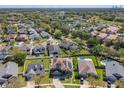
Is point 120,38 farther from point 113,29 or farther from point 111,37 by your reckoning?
point 113,29

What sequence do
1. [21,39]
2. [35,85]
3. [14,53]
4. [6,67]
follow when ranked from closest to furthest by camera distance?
[35,85] → [6,67] → [14,53] → [21,39]

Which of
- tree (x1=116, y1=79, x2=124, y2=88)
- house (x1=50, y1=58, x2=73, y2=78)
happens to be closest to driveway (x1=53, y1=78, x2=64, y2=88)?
house (x1=50, y1=58, x2=73, y2=78)

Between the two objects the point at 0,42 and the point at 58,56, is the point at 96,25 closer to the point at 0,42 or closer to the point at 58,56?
the point at 58,56

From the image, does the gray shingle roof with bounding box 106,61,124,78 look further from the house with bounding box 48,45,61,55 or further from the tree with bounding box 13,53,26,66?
the tree with bounding box 13,53,26,66

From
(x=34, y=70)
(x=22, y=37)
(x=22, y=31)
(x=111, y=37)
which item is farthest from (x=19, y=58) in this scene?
(x=111, y=37)

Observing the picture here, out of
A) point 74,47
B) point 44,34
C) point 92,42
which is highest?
point 44,34

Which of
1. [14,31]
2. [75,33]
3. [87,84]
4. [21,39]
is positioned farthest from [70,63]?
[14,31]
